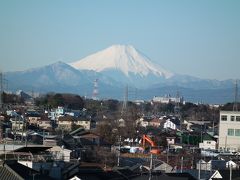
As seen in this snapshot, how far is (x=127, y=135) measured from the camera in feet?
107

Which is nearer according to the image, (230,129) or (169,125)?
(230,129)

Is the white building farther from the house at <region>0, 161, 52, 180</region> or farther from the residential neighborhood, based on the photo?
the house at <region>0, 161, 52, 180</region>

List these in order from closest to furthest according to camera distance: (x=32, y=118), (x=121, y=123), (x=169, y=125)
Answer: (x=121, y=123), (x=32, y=118), (x=169, y=125)

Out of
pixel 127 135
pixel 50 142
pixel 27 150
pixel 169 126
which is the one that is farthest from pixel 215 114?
pixel 27 150

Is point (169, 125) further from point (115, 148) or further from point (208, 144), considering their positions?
point (115, 148)

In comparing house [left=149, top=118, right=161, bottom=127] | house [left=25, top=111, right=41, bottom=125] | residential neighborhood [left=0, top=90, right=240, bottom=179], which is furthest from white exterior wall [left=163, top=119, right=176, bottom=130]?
house [left=25, top=111, right=41, bottom=125]

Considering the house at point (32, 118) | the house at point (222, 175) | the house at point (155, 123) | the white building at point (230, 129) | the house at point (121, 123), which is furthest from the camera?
the house at point (155, 123)

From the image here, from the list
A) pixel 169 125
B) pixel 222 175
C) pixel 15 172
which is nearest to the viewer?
pixel 15 172

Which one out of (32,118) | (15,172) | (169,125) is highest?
(32,118)

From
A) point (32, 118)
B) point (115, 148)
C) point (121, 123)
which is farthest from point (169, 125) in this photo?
point (115, 148)

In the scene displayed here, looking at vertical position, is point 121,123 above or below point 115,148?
above

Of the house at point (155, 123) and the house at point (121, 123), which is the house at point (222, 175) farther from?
the house at point (155, 123)

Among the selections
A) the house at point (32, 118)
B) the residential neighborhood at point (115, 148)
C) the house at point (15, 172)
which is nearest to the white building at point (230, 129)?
the residential neighborhood at point (115, 148)

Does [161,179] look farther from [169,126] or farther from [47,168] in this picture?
[169,126]
